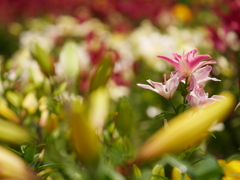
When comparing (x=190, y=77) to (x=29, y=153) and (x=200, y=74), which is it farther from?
(x=29, y=153)

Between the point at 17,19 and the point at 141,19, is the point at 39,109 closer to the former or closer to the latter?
the point at 141,19

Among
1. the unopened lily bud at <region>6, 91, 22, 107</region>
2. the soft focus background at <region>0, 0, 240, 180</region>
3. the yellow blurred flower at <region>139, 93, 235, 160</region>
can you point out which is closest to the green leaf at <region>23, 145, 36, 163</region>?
the soft focus background at <region>0, 0, 240, 180</region>

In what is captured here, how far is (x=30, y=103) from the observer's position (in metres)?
0.49

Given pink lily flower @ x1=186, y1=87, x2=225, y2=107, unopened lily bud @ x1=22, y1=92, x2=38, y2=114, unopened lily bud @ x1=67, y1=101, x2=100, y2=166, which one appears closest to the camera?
unopened lily bud @ x1=67, y1=101, x2=100, y2=166

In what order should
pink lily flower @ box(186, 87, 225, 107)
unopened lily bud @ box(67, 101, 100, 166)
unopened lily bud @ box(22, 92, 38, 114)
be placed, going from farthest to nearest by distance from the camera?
unopened lily bud @ box(22, 92, 38, 114) < pink lily flower @ box(186, 87, 225, 107) < unopened lily bud @ box(67, 101, 100, 166)

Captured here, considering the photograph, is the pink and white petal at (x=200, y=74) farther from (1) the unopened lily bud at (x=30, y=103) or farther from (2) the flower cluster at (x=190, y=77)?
(1) the unopened lily bud at (x=30, y=103)

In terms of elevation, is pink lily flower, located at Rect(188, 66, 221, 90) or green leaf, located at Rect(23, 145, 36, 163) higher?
pink lily flower, located at Rect(188, 66, 221, 90)

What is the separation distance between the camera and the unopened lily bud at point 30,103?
0.48 meters

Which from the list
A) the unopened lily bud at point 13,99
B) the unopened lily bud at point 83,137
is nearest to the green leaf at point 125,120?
the unopened lily bud at point 83,137

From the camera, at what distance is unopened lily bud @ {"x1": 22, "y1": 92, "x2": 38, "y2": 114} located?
48 cm

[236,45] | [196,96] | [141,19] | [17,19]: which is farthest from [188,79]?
[17,19]

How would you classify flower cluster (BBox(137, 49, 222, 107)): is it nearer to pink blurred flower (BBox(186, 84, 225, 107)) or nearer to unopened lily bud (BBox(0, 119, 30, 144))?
pink blurred flower (BBox(186, 84, 225, 107))

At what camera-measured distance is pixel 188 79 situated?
0.34 meters

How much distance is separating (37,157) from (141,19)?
2.04 meters
